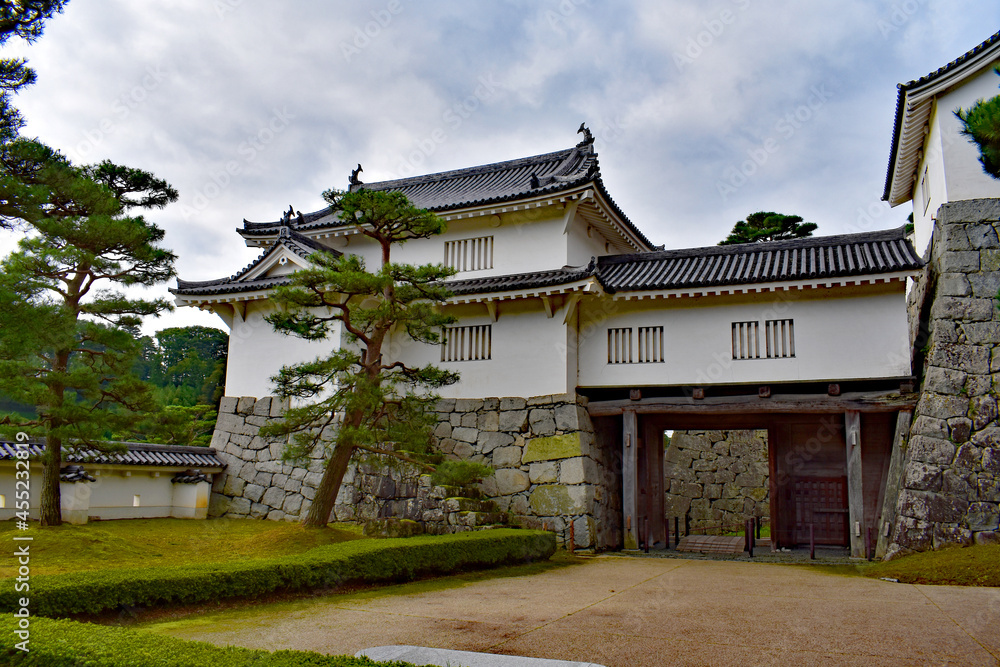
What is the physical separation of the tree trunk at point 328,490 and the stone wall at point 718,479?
16.5 metres

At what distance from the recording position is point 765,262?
15586 millimetres

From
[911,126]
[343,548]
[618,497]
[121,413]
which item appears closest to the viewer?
[343,548]

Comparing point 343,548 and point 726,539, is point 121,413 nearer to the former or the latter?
point 343,548

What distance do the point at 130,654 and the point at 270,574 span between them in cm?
355

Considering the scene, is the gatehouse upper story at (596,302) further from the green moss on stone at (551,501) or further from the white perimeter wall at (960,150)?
the green moss on stone at (551,501)

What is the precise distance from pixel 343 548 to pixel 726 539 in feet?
55.9

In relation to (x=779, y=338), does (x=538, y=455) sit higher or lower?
lower

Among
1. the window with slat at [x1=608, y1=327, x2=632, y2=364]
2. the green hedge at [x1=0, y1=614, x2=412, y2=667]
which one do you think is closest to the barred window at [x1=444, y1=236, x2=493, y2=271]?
the window with slat at [x1=608, y1=327, x2=632, y2=364]

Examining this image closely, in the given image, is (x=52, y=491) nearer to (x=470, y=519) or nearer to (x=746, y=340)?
(x=470, y=519)

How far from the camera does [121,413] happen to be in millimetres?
12211

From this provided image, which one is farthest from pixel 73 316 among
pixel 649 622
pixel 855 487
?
pixel 855 487

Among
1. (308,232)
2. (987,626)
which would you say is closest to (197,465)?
(308,232)

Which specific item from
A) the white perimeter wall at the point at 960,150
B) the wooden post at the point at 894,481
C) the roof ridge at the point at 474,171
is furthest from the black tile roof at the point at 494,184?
the wooden post at the point at 894,481

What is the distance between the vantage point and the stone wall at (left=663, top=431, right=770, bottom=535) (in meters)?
26.3
